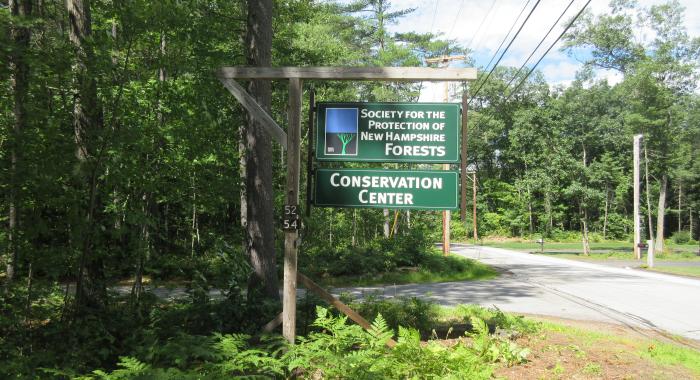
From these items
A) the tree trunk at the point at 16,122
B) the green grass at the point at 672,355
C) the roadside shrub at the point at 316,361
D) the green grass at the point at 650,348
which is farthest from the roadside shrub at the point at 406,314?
the tree trunk at the point at 16,122

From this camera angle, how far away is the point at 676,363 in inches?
210

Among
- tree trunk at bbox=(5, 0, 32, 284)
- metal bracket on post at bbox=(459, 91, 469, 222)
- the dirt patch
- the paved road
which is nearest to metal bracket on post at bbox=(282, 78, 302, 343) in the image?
metal bracket on post at bbox=(459, 91, 469, 222)

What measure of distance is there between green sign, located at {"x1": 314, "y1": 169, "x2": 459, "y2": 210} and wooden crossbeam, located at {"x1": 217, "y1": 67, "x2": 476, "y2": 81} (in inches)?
39.8

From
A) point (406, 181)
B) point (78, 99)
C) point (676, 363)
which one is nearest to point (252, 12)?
point (78, 99)

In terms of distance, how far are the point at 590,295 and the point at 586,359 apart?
751 centimetres

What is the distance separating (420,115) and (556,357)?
3.36m

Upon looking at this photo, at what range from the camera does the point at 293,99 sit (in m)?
4.82

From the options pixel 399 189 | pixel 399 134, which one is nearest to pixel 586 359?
pixel 399 189

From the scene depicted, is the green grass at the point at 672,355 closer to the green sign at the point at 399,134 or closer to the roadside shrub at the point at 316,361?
the roadside shrub at the point at 316,361

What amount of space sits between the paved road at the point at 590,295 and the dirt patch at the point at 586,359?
2.39m

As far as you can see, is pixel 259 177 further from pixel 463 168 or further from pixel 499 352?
pixel 499 352

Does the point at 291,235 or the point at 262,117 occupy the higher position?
the point at 262,117

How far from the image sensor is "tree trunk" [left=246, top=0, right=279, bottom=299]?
7.09 meters

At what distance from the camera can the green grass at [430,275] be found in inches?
538
